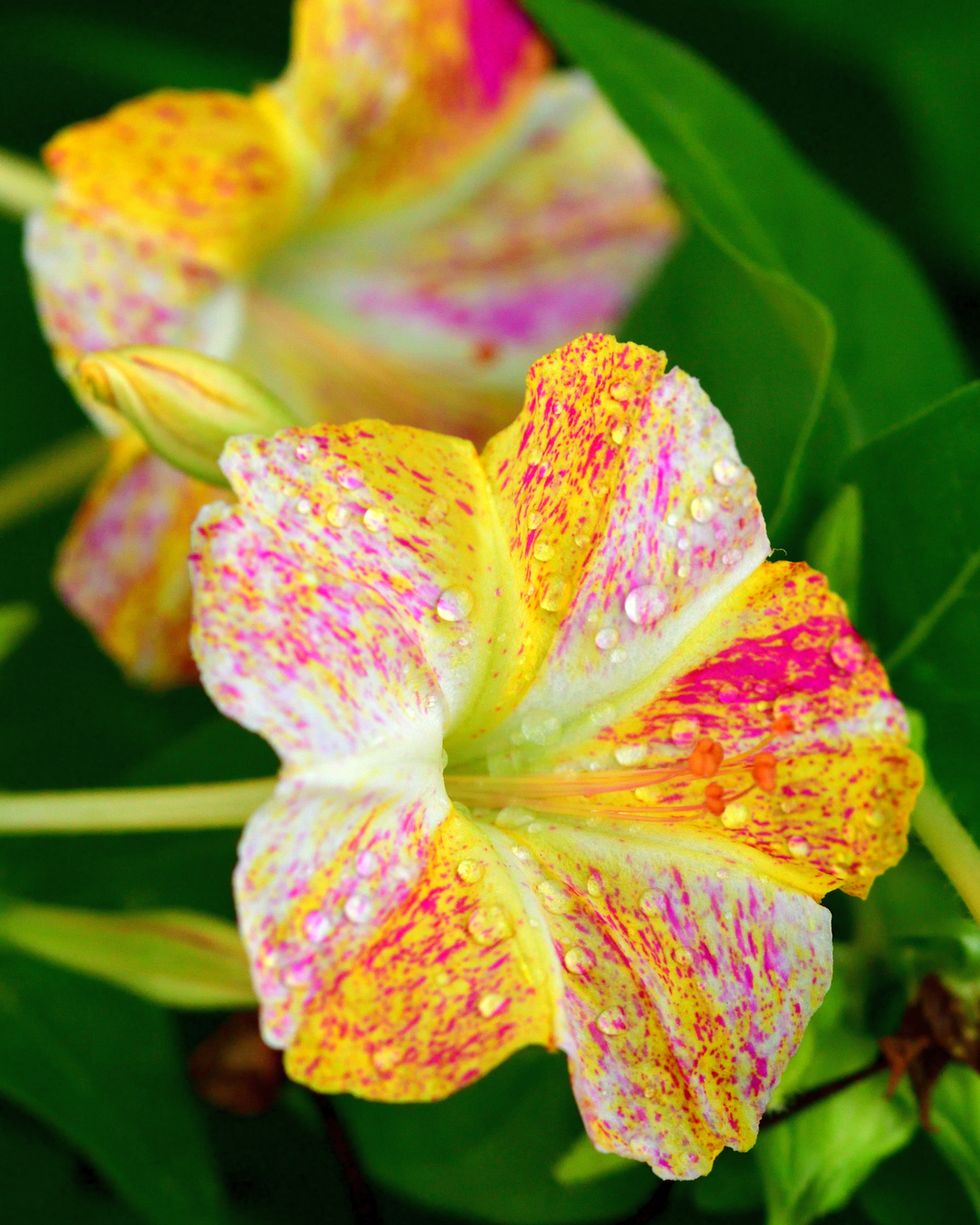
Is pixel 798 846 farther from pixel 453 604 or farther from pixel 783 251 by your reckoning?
pixel 783 251

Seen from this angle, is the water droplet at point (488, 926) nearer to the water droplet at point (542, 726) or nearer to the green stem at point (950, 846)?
the water droplet at point (542, 726)

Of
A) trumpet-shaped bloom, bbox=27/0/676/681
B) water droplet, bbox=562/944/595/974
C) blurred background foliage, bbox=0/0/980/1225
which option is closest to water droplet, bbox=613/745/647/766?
water droplet, bbox=562/944/595/974

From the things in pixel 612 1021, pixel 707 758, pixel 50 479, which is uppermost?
pixel 707 758

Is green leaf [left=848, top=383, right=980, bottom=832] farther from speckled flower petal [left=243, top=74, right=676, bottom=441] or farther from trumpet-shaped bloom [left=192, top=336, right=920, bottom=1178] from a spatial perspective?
speckled flower petal [left=243, top=74, right=676, bottom=441]

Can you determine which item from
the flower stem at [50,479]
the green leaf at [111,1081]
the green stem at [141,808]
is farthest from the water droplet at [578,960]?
the flower stem at [50,479]

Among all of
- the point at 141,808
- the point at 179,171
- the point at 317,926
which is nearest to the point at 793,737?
the point at 317,926

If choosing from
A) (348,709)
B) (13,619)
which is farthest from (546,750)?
(13,619)

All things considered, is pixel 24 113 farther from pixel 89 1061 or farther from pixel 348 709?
pixel 348 709
